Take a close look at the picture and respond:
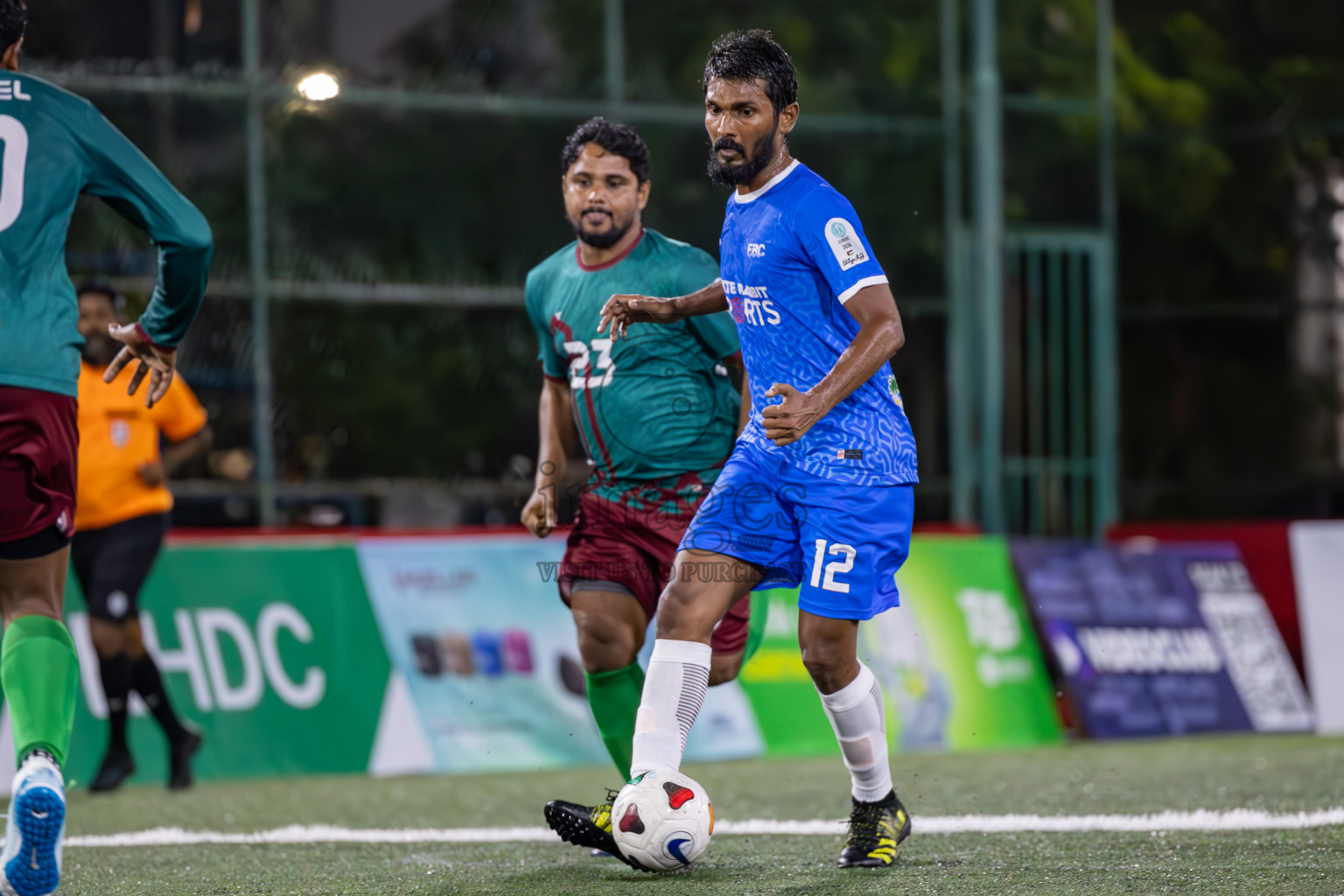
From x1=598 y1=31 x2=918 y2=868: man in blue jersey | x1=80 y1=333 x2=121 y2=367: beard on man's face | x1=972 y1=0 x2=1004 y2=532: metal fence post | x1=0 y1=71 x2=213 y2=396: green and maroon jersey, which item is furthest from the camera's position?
x1=972 y1=0 x2=1004 y2=532: metal fence post

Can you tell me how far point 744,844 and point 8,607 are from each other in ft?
8.01

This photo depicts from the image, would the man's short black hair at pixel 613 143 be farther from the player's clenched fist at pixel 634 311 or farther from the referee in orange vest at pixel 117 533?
the referee in orange vest at pixel 117 533

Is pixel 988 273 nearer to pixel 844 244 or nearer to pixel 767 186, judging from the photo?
pixel 767 186

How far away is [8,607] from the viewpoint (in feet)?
13.9

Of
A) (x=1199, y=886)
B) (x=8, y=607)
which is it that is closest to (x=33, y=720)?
(x=8, y=607)

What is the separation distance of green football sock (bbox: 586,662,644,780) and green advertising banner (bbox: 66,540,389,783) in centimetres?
362

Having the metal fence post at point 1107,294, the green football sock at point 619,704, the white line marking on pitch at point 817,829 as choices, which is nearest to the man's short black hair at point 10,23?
the green football sock at point 619,704

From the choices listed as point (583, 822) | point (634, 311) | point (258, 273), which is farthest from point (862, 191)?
point (583, 822)

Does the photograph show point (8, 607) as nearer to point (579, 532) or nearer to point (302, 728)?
point (579, 532)

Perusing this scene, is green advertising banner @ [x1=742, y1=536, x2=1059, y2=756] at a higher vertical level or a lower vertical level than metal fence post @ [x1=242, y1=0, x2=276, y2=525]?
lower

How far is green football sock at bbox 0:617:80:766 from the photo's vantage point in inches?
160

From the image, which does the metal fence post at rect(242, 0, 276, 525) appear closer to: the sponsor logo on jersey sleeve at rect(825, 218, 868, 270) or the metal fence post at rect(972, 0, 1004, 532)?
the metal fence post at rect(972, 0, 1004, 532)

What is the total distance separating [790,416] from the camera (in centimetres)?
462

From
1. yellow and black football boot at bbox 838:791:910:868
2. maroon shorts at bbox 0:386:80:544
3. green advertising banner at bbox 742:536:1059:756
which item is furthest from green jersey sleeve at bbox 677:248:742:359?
green advertising banner at bbox 742:536:1059:756
